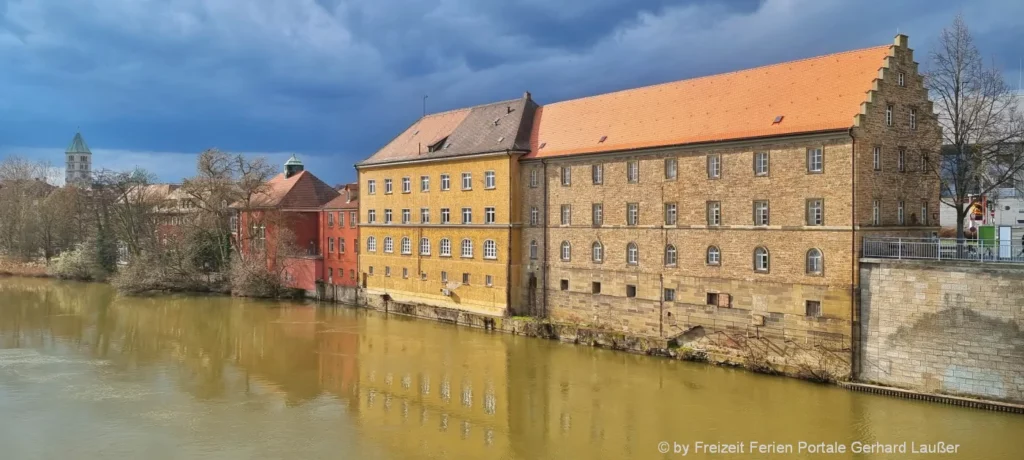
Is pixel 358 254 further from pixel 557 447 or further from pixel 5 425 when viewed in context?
pixel 557 447

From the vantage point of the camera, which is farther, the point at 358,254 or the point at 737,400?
the point at 358,254

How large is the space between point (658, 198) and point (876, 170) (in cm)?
726

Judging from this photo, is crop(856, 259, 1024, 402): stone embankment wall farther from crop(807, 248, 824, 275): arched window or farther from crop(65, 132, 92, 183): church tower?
crop(65, 132, 92, 183): church tower

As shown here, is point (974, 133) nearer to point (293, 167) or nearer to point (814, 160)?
point (814, 160)

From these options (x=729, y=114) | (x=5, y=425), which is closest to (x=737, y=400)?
(x=729, y=114)

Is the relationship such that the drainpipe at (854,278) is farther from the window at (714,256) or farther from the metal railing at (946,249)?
the window at (714,256)

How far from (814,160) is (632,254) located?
757cm

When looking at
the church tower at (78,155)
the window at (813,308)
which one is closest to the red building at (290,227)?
the window at (813,308)

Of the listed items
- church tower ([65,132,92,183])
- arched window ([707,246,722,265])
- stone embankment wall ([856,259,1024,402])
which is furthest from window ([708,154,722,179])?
church tower ([65,132,92,183])

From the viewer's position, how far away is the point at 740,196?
23.3 metres

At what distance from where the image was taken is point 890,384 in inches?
765

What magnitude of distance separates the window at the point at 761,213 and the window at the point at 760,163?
3.21 feet

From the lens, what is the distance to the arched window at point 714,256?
23875 millimetres

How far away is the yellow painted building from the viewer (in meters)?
31.1
